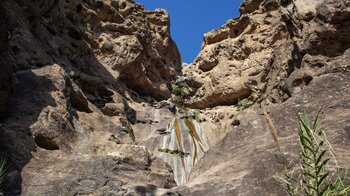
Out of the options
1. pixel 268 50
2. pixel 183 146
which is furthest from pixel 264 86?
pixel 183 146

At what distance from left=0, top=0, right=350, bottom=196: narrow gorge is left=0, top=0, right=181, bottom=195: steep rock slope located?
53 mm

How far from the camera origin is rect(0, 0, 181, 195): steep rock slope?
36.0 ft

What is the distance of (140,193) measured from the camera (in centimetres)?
990

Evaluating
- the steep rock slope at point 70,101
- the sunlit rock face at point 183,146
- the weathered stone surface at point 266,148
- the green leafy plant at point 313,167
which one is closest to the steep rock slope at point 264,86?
the weathered stone surface at point 266,148

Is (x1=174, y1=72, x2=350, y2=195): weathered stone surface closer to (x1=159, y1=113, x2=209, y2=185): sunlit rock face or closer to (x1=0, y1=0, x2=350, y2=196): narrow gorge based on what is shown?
(x1=0, y1=0, x2=350, y2=196): narrow gorge

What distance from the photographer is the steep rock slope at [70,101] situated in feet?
36.0

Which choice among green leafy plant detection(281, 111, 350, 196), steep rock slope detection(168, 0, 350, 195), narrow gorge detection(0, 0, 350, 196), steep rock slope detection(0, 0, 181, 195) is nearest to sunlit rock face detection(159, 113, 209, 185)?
narrow gorge detection(0, 0, 350, 196)

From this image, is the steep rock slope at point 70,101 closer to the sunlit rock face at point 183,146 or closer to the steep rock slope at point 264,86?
the sunlit rock face at point 183,146

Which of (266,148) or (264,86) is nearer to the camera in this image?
(266,148)

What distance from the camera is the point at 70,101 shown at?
1645 cm

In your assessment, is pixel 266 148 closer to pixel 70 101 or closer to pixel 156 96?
pixel 70 101

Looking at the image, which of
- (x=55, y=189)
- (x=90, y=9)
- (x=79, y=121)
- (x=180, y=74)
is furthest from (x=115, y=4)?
(x=55, y=189)

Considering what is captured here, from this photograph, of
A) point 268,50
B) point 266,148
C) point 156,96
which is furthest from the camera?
point 156,96

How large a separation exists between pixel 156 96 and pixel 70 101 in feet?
47.3
